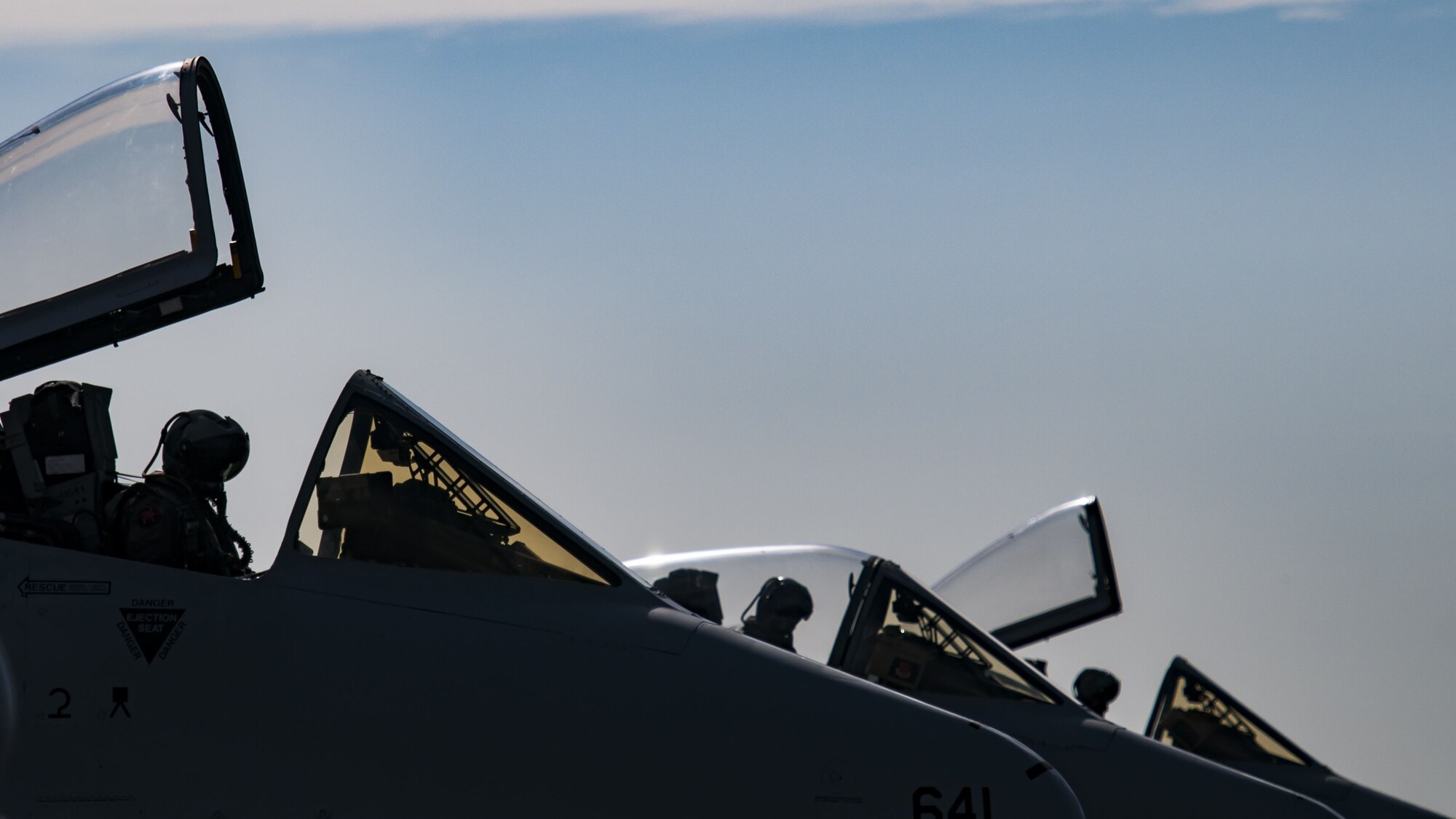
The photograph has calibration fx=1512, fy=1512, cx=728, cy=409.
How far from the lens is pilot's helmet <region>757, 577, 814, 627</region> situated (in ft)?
34.1

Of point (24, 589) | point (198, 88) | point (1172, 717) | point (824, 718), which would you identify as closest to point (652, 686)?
point (824, 718)

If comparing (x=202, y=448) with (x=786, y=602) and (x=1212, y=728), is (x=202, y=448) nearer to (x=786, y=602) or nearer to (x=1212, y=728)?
(x=786, y=602)

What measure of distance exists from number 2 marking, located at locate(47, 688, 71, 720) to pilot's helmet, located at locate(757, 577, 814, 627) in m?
5.60

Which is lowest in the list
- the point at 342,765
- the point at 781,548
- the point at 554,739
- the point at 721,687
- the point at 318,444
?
the point at 342,765

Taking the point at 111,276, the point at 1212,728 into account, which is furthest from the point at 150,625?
the point at 1212,728

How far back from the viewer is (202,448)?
6594mm

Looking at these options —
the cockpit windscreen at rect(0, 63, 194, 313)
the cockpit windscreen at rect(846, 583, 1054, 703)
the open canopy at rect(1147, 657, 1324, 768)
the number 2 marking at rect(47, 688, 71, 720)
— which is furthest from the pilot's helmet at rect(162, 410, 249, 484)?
the open canopy at rect(1147, 657, 1324, 768)

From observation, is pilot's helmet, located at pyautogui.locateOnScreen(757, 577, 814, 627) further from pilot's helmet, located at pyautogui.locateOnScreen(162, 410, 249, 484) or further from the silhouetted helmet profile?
pilot's helmet, located at pyautogui.locateOnScreen(162, 410, 249, 484)

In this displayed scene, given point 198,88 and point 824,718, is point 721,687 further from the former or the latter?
point 198,88

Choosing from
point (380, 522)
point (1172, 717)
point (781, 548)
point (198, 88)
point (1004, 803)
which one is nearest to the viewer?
point (1004, 803)

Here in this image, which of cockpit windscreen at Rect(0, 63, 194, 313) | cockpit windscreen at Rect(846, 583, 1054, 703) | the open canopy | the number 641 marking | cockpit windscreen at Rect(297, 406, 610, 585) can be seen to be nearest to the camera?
the number 641 marking

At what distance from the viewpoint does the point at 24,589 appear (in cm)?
570

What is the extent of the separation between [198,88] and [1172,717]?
9877 mm

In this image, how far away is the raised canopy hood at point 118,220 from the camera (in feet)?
21.1
